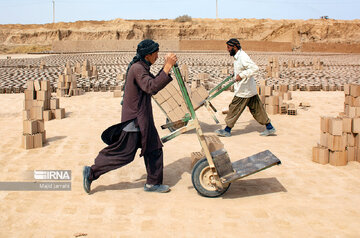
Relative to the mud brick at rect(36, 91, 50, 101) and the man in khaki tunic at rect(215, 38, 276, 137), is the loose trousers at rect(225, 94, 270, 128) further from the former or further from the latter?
the mud brick at rect(36, 91, 50, 101)

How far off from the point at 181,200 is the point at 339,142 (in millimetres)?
2323

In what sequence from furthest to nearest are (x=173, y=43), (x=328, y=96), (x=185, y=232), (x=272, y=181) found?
(x=173, y=43) < (x=328, y=96) < (x=272, y=181) < (x=185, y=232)

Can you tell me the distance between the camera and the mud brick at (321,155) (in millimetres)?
4863

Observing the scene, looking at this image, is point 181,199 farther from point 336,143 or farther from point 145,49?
point 336,143

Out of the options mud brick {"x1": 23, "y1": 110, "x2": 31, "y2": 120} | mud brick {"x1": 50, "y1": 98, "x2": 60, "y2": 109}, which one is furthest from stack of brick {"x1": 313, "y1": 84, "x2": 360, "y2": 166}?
mud brick {"x1": 50, "y1": 98, "x2": 60, "y2": 109}

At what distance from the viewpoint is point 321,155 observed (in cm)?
488

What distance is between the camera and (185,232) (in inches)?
122

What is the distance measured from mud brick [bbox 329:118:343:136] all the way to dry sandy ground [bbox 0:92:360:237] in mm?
456

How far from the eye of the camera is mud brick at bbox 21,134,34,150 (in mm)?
5527

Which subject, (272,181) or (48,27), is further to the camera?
(48,27)

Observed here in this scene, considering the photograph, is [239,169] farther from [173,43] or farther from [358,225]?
[173,43]

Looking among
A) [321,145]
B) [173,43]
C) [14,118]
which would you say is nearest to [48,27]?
[173,43]

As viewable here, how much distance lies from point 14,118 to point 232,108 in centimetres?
460

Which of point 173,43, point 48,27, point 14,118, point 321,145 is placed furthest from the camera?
point 48,27
